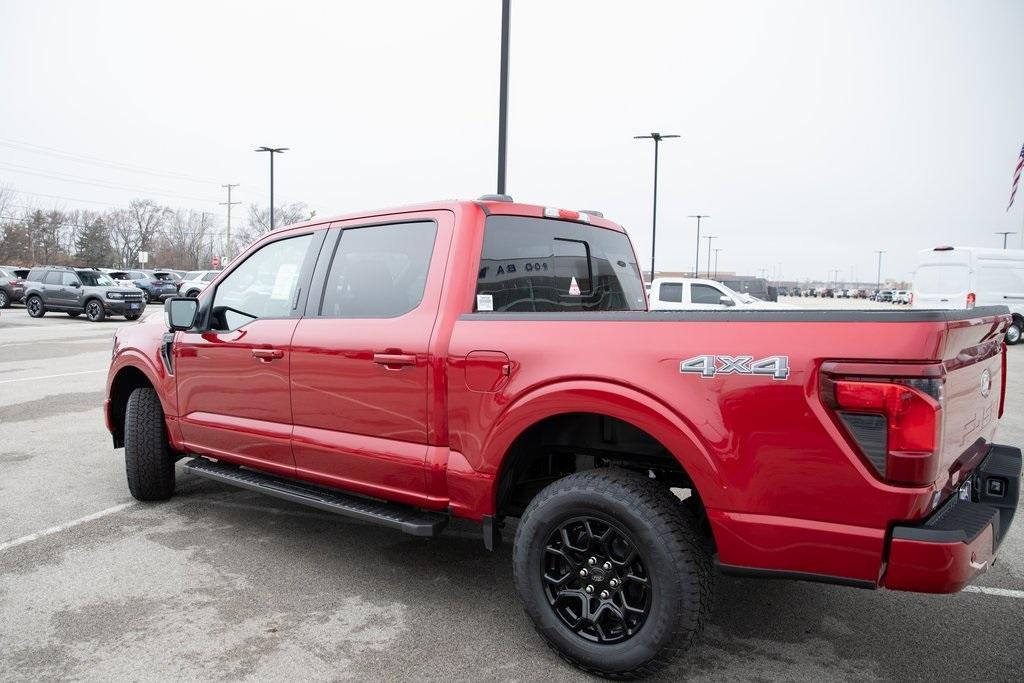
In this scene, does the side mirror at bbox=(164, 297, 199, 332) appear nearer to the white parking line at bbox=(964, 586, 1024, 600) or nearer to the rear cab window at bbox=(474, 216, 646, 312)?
the rear cab window at bbox=(474, 216, 646, 312)

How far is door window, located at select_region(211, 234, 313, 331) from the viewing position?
419cm

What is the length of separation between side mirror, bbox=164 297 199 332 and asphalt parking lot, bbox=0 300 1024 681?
127cm

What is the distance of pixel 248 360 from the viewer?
418 cm

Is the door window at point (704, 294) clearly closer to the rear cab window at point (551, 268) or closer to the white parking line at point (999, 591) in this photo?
the rear cab window at point (551, 268)

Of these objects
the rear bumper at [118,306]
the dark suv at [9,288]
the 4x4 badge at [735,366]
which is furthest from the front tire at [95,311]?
the 4x4 badge at [735,366]

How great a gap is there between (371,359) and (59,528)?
2.61m

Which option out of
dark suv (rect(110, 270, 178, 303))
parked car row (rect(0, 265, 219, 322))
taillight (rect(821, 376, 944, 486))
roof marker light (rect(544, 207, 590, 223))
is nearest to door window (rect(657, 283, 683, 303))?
roof marker light (rect(544, 207, 590, 223))

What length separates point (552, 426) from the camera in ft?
10.7

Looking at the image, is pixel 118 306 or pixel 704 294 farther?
pixel 118 306

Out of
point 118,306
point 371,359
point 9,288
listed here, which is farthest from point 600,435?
point 9,288

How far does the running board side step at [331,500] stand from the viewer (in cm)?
338

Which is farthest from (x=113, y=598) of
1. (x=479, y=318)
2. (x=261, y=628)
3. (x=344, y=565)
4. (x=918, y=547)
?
(x=918, y=547)

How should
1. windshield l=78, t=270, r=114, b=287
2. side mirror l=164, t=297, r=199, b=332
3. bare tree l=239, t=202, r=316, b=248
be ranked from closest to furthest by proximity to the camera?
1. side mirror l=164, t=297, r=199, b=332
2. windshield l=78, t=270, r=114, b=287
3. bare tree l=239, t=202, r=316, b=248

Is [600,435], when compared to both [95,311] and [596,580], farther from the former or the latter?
[95,311]
